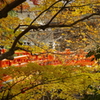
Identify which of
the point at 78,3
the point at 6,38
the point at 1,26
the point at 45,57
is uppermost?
the point at 78,3

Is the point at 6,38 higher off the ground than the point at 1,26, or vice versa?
the point at 1,26

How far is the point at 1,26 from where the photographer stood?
17.3 feet

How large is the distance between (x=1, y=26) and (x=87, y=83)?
338cm

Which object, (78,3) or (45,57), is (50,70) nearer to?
(78,3)

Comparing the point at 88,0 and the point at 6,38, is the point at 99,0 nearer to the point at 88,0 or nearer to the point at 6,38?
the point at 88,0

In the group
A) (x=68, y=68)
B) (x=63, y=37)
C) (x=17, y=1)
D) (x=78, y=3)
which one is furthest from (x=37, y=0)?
(x=63, y=37)

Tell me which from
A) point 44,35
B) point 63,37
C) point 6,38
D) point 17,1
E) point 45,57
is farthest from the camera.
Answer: point 63,37

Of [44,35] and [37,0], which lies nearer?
[37,0]

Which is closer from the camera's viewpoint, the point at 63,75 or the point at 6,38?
the point at 63,75

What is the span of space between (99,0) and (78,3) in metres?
0.60

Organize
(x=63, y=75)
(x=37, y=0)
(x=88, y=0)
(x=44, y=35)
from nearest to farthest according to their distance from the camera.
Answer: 1. (x=63, y=75)
2. (x=88, y=0)
3. (x=37, y=0)
4. (x=44, y=35)

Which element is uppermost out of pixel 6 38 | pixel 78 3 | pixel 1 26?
pixel 78 3

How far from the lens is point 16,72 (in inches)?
117

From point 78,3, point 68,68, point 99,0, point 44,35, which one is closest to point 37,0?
point 78,3
